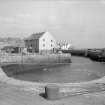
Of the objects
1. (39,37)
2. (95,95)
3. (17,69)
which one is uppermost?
(39,37)

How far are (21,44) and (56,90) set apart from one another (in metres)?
38.7

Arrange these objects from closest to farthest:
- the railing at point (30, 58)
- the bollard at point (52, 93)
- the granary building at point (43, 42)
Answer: the bollard at point (52, 93)
the railing at point (30, 58)
the granary building at point (43, 42)

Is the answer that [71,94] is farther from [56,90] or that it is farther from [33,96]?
[33,96]

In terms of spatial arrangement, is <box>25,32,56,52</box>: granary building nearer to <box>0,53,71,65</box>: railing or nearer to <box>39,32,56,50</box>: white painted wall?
<box>39,32,56,50</box>: white painted wall

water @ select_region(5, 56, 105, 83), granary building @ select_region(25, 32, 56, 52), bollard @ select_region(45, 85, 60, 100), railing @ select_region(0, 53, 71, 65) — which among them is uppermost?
granary building @ select_region(25, 32, 56, 52)

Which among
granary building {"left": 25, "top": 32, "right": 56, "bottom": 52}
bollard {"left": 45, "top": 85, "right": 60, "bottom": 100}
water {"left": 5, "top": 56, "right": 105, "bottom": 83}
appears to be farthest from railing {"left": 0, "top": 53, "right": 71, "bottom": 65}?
bollard {"left": 45, "top": 85, "right": 60, "bottom": 100}

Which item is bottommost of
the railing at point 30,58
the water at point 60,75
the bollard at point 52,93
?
the water at point 60,75

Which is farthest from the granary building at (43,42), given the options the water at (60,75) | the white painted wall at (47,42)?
the water at (60,75)

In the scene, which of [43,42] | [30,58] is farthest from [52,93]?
[43,42]

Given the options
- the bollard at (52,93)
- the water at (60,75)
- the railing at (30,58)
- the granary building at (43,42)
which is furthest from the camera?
the granary building at (43,42)

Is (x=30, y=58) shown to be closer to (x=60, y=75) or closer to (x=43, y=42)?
(x=60, y=75)

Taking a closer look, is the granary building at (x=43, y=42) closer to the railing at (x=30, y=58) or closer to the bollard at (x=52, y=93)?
the railing at (x=30, y=58)

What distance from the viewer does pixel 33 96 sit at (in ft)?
19.0

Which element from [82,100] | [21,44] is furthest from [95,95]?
[21,44]
